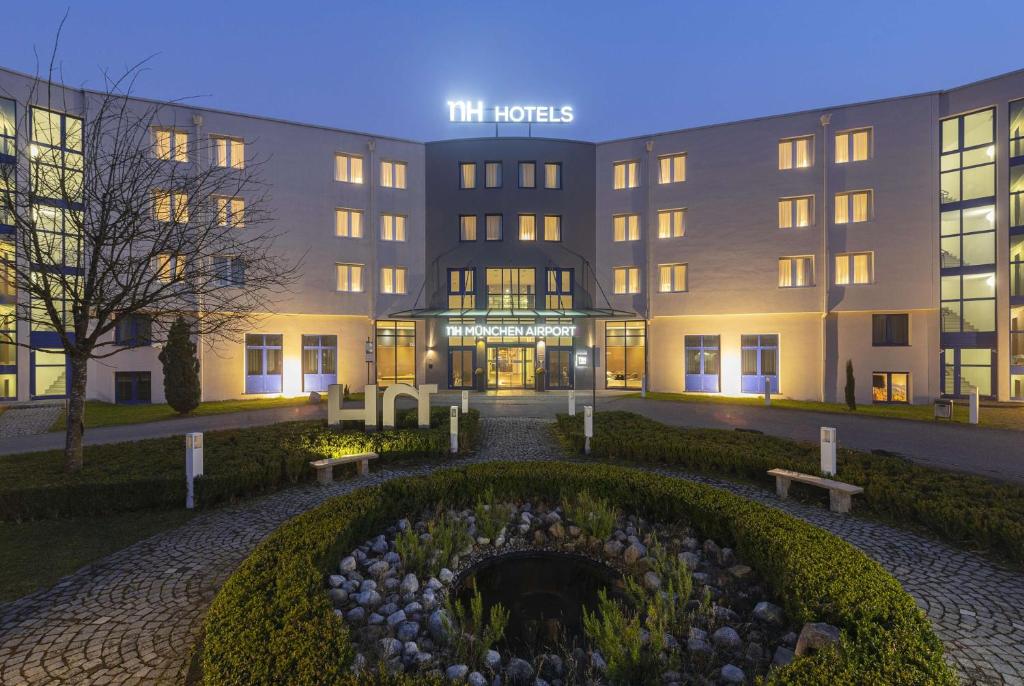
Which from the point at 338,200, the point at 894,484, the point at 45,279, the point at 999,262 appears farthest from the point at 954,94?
the point at 45,279

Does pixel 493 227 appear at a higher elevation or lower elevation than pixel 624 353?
higher

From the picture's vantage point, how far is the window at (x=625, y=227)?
98.4 ft

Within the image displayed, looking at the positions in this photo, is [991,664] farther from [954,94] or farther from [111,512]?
[954,94]

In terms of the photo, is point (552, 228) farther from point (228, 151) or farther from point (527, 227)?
point (228, 151)

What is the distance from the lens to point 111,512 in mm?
8031

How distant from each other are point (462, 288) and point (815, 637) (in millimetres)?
28337

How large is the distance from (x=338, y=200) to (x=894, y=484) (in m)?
29.7

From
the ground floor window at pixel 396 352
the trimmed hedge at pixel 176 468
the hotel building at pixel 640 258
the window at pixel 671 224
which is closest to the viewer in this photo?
the trimmed hedge at pixel 176 468

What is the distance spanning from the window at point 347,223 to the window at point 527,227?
423 inches

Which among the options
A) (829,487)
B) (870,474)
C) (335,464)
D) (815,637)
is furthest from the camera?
(335,464)

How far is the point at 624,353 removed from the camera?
30.7m

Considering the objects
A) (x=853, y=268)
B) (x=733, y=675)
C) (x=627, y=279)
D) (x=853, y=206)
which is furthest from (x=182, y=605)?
(x=853, y=206)

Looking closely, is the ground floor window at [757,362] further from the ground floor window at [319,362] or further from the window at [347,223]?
the ground floor window at [319,362]

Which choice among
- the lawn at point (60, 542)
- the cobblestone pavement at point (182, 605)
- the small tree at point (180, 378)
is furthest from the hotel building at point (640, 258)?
the lawn at point (60, 542)
